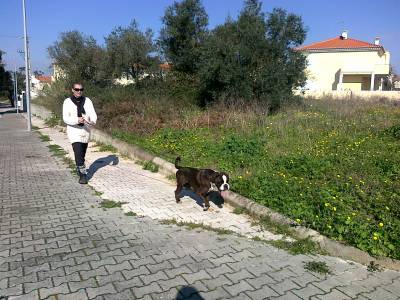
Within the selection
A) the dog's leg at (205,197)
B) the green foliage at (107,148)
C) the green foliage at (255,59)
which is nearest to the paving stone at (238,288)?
the dog's leg at (205,197)

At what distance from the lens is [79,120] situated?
7.34 m

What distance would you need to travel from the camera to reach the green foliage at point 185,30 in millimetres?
20750

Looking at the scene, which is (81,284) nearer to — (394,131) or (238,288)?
(238,288)

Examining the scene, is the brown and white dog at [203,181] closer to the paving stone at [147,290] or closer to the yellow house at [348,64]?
the paving stone at [147,290]

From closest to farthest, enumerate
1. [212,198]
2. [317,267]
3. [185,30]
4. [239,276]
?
[239,276] < [317,267] < [212,198] < [185,30]

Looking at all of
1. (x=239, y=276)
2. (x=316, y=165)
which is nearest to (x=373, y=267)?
(x=239, y=276)

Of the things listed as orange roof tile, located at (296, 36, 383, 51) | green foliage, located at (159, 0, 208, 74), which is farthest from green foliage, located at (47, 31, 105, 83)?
orange roof tile, located at (296, 36, 383, 51)

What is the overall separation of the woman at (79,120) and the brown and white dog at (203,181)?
2558 mm

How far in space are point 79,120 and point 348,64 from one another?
48.4 meters

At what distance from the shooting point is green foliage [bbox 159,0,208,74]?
2075 centimetres

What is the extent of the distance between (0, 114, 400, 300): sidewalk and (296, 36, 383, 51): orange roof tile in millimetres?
47163

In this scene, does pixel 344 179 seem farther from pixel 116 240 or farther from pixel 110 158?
pixel 110 158

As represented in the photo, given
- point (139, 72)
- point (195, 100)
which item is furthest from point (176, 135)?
point (139, 72)

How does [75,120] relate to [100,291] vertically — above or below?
above
